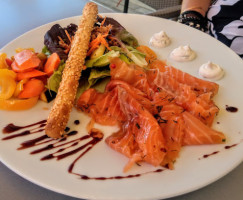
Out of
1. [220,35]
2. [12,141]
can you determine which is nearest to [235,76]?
[220,35]

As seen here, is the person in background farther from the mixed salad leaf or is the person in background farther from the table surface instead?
the table surface

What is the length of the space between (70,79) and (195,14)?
57.0 inches

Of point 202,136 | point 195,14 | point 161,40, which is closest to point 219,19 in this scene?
point 195,14

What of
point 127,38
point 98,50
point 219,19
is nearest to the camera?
point 98,50

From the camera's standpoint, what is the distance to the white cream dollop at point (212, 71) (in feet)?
5.98

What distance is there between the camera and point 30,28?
2516mm

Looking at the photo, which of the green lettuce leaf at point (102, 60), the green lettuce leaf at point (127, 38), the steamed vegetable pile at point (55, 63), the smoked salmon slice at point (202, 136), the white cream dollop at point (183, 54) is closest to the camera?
the smoked salmon slice at point (202, 136)

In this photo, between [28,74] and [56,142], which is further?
[28,74]

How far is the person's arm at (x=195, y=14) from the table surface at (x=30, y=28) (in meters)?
0.82

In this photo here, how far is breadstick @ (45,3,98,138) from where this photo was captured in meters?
1.45

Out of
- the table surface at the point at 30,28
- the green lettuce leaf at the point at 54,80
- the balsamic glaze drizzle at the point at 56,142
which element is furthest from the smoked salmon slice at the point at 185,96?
the green lettuce leaf at the point at 54,80

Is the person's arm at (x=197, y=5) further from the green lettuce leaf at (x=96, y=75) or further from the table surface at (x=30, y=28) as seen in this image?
the green lettuce leaf at (x=96, y=75)

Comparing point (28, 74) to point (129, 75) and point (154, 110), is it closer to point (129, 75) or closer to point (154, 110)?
point (129, 75)

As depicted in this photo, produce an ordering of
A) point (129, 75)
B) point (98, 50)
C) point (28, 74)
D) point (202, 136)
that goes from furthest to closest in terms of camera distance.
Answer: point (98, 50) < point (129, 75) < point (28, 74) < point (202, 136)
